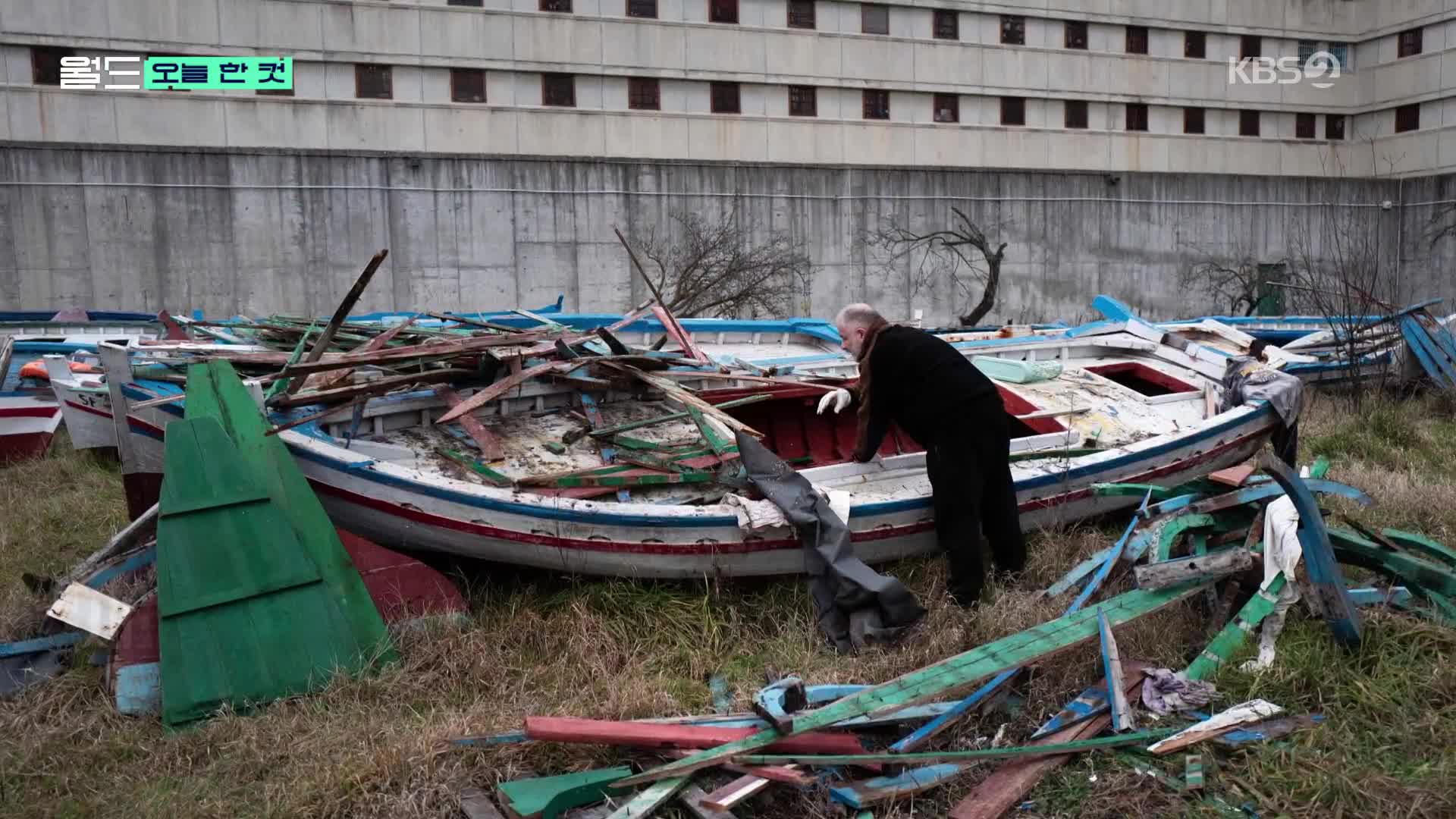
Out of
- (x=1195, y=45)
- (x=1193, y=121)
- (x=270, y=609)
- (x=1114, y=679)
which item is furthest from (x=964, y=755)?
(x=1195, y=45)

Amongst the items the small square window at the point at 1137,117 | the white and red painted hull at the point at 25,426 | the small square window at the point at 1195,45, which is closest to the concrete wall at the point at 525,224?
the small square window at the point at 1137,117

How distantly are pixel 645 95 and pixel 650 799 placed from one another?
888 inches

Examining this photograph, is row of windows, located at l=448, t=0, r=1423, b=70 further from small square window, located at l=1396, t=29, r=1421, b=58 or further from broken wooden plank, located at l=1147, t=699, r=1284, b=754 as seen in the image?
broken wooden plank, located at l=1147, t=699, r=1284, b=754

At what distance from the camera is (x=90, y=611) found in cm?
493

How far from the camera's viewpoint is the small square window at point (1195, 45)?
29.5m

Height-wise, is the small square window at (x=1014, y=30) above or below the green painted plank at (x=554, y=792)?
above

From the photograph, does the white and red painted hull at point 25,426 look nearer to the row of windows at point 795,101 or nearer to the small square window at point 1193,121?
the row of windows at point 795,101

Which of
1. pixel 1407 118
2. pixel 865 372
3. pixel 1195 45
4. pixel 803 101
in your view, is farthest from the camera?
pixel 1407 118

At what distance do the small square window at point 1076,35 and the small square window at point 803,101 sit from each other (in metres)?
7.25

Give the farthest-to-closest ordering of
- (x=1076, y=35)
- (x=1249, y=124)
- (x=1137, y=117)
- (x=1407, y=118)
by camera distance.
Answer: (x=1249, y=124) → (x=1407, y=118) → (x=1137, y=117) → (x=1076, y=35)

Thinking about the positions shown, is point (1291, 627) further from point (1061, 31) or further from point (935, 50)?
point (1061, 31)

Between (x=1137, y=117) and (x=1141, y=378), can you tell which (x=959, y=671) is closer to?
(x=1141, y=378)

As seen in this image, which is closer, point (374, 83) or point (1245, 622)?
point (1245, 622)

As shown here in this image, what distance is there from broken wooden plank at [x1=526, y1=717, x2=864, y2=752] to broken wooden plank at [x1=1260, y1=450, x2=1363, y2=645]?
203 cm
